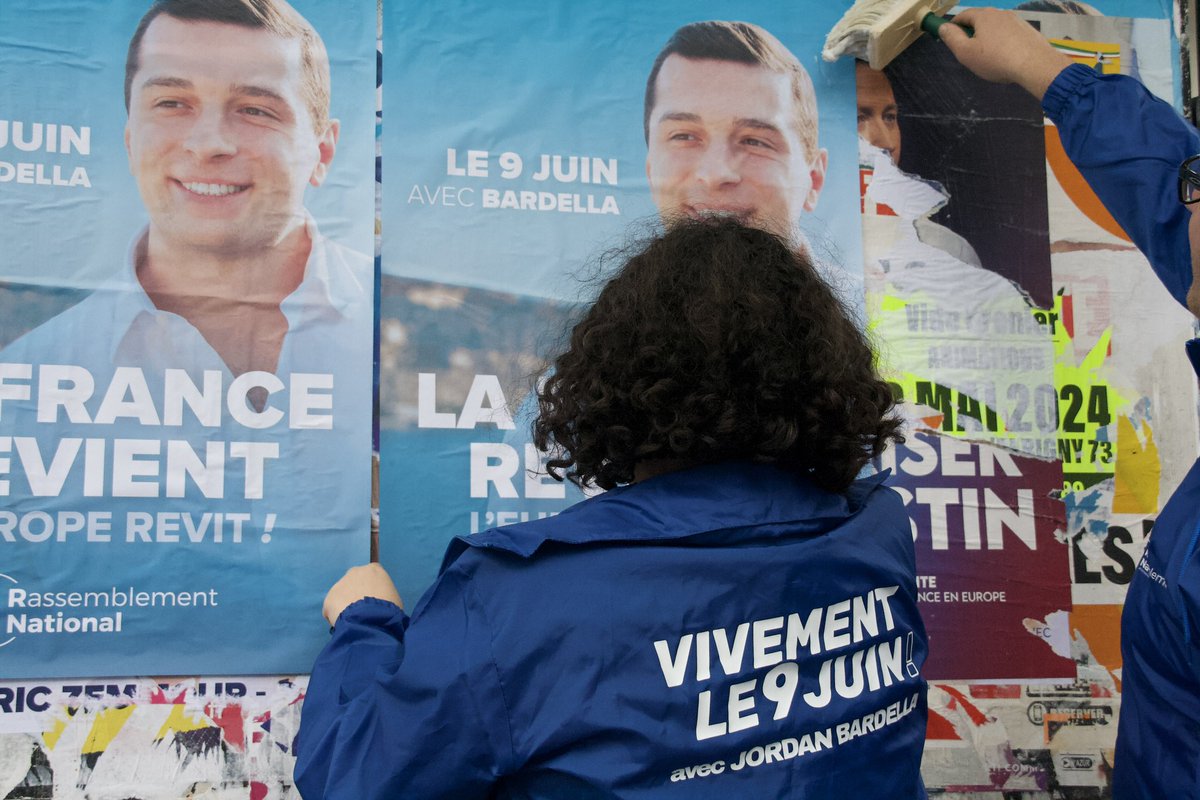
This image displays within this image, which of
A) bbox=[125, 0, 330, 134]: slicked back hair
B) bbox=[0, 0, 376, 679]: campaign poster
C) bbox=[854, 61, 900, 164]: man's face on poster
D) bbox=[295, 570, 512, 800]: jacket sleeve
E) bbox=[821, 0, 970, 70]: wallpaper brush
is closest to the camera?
bbox=[295, 570, 512, 800]: jacket sleeve

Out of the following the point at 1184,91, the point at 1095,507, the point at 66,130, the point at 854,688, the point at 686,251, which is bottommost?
the point at 854,688

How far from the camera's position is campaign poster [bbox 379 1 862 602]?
5.08 ft

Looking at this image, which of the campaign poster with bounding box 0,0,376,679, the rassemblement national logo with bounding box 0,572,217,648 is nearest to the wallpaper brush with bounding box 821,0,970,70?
the campaign poster with bounding box 0,0,376,679

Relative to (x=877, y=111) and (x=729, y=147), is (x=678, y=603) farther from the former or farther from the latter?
(x=877, y=111)

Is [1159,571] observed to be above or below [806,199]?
below

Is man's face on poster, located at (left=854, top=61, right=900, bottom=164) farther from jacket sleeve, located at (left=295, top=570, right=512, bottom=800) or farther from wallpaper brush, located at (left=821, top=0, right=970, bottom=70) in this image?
jacket sleeve, located at (left=295, top=570, right=512, bottom=800)

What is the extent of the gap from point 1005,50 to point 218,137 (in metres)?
1.17

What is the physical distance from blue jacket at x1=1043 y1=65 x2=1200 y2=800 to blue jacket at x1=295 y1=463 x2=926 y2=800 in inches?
17.2

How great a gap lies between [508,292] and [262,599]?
58 centimetres

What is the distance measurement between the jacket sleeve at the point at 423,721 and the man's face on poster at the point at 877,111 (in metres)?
1.23

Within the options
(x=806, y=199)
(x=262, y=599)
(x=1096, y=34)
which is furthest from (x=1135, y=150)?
(x=262, y=599)

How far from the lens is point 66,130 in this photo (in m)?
1.48

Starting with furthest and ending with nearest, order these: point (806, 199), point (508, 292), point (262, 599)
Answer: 1. point (806, 199)
2. point (508, 292)
3. point (262, 599)

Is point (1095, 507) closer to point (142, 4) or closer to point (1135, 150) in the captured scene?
point (1135, 150)
